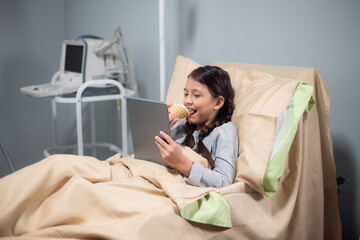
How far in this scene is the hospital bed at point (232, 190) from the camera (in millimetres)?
917

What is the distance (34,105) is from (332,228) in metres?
2.30

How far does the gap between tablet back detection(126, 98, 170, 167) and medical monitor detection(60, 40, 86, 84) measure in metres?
0.93

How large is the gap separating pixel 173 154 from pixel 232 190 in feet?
0.69

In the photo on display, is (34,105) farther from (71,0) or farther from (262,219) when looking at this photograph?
(262,219)

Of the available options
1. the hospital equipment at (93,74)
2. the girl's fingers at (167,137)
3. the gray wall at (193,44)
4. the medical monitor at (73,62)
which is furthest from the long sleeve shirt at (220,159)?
the medical monitor at (73,62)

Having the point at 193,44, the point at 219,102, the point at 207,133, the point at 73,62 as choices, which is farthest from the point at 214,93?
the point at 73,62

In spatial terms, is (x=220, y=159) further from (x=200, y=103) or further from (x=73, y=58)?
(x=73, y=58)

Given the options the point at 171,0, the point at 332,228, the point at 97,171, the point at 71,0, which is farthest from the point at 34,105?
the point at 332,228

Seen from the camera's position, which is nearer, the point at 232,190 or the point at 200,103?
the point at 232,190

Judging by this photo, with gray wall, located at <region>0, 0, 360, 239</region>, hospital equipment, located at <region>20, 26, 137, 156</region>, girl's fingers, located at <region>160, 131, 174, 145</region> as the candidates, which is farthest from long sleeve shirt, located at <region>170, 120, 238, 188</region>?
hospital equipment, located at <region>20, 26, 137, 156</region>

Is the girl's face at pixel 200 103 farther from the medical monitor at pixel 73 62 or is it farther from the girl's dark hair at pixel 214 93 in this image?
the medical monitor at pixel 73 62

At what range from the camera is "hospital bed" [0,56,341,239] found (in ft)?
3.01

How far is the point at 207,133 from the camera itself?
4.32 ft

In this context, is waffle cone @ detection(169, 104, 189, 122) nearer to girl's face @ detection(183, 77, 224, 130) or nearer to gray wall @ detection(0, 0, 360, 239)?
girl's face @ detection(183, 77, 224, 130)
